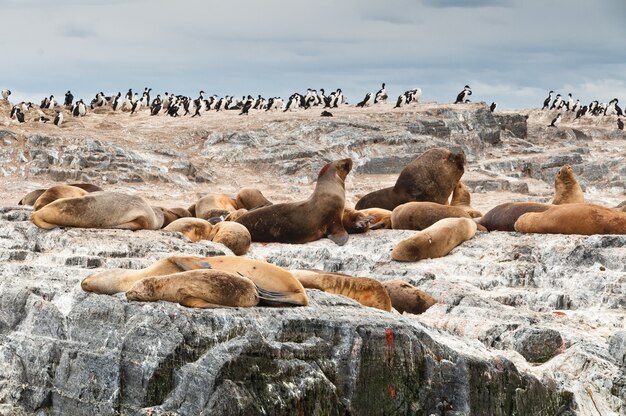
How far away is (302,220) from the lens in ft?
52.3

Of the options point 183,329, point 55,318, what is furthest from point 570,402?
point 55,318

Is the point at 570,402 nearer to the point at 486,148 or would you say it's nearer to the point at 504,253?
the point at 504,253

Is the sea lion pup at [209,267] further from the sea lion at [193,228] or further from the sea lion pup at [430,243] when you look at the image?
the sea lion at [193,228]

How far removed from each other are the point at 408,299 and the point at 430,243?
273 cm

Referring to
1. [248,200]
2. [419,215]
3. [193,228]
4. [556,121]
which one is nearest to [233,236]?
[193,228]

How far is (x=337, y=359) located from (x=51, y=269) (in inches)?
141

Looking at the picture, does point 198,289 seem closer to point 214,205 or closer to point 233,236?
point 233,236

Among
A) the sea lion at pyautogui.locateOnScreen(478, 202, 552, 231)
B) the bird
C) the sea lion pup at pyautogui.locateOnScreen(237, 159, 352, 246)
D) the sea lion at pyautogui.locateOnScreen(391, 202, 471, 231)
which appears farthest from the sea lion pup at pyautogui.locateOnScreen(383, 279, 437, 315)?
the bird

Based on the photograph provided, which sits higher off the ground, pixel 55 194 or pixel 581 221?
pixel 581 221

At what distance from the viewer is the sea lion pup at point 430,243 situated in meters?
13.9

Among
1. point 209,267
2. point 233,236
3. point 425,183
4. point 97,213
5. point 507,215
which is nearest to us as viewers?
point 209,267

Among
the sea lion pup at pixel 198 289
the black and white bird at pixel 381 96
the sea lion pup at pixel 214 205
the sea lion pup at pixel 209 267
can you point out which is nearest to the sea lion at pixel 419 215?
the sea lion pup at pixel 214 205

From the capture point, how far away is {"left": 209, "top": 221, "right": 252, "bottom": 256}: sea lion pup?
14.6 metres

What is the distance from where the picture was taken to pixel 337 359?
7789 millimetres
